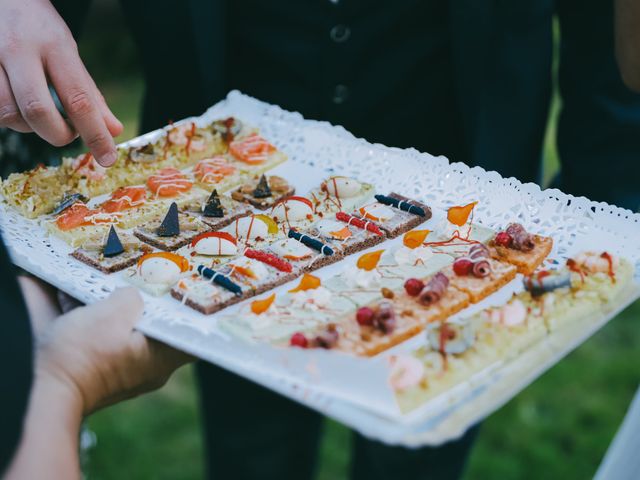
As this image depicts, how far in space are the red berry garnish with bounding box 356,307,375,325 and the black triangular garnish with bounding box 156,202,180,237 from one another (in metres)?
0.74

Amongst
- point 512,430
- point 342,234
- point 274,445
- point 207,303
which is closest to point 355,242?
point 342,234

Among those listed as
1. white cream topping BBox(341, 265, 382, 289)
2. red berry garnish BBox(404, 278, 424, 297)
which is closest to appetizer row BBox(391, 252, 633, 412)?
red berry garnish BBox(404, 278, 424, 297)

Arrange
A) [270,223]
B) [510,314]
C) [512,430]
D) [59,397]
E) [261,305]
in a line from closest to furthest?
[59,397]
[510,314]
[261,305]
[270,223]
[512,430]

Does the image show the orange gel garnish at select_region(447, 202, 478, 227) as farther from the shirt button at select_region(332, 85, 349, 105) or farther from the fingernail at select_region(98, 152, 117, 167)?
the fingernail at select_region(98, 152, 117, 167)

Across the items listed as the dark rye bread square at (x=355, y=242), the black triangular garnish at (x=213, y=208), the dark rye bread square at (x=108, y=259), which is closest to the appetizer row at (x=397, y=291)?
the dark rye bread square at (x=355, y=242)

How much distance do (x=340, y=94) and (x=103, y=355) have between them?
1.56 metres

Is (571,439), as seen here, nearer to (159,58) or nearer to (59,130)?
(159,58)

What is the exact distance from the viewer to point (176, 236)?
228 cm

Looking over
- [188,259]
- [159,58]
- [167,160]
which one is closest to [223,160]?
[167,160]

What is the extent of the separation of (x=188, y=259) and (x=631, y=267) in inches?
47.2

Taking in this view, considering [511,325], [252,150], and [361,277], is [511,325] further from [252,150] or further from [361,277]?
[252,150]

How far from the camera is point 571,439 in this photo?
3588mm

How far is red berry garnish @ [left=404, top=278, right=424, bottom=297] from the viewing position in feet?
6.28

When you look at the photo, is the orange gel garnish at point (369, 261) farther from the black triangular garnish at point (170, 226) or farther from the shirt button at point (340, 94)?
the shirt button at point (340, 94)
